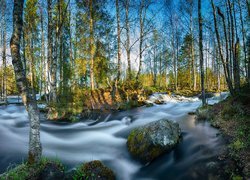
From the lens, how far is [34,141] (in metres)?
4.59

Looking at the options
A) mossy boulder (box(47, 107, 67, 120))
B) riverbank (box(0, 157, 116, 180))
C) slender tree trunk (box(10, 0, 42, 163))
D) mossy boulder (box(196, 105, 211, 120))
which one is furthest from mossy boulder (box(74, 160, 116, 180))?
mossy boulder (box(47, 107, 67, 120))

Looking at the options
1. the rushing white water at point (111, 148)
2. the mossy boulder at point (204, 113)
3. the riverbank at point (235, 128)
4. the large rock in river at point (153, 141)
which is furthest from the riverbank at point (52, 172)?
the mossy boulder at point (204, 113)

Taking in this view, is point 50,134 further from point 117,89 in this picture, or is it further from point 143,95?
point 143,95

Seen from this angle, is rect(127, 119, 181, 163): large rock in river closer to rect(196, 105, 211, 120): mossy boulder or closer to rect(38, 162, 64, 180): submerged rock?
rect(38, 162, 64, 180): submerged rock

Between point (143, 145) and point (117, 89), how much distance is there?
10.3 meters

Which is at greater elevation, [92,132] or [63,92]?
[63,92]

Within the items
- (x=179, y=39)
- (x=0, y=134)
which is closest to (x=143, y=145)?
(x=0, y=134)

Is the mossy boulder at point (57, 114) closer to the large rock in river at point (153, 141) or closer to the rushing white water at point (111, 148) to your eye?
the rushing white water at point (111, 148)

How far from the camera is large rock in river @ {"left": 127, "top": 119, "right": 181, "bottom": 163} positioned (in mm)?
6168

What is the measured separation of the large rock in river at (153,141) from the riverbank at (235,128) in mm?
1612

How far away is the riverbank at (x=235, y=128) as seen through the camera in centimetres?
477

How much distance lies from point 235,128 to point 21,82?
6735mm

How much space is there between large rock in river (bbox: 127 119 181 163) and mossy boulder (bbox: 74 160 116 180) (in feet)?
5.20

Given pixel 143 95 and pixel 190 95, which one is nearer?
pixel 143 95
